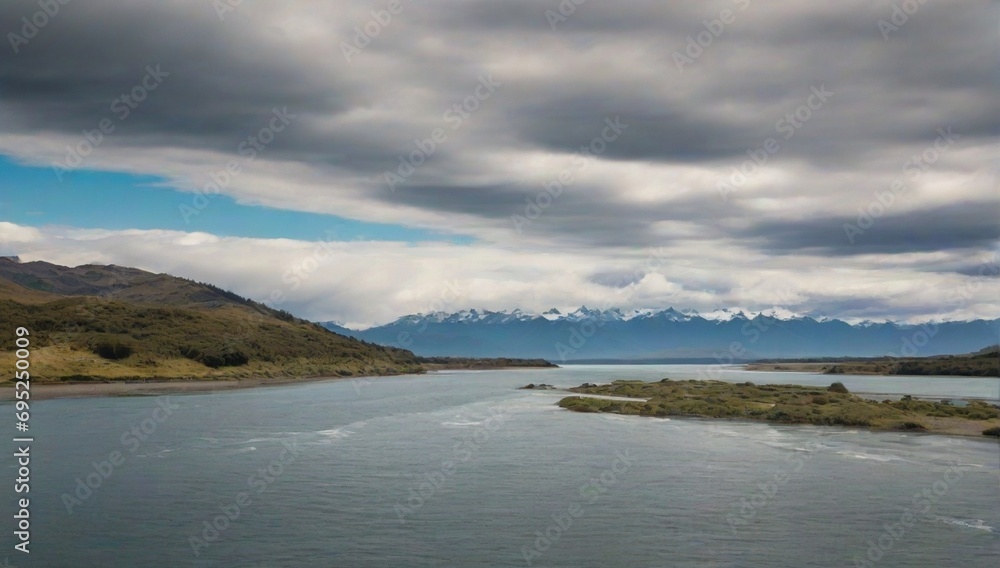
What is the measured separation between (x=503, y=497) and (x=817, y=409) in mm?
57427

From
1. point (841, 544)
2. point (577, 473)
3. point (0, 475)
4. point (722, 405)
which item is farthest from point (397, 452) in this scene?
point (722, 405)

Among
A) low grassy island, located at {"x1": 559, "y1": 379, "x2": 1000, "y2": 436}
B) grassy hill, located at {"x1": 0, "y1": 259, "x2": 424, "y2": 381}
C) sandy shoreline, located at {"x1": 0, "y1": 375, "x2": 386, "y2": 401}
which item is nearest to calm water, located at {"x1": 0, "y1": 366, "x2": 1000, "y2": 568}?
low grassy island, located at {"x1": 559, "y1": 379, "x2": 1000, "y2": 436}

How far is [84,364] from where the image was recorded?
440 ft

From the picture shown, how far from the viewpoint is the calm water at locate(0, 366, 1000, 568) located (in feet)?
101

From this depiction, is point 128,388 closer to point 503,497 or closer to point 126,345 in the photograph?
point 126,345

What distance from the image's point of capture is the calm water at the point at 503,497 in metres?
30.9

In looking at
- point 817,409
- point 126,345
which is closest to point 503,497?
point 817,409

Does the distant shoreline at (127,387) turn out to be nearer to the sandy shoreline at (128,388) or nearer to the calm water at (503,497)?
the sandy shoreline at (128,388)

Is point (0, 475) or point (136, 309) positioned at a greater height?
point (136, 309)

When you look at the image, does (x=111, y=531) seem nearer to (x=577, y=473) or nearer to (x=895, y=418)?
(x=577, y=473)

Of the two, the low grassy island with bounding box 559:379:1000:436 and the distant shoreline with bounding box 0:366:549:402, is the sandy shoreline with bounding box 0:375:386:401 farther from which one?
the low grassy island with bounding box 559:379:1000:436

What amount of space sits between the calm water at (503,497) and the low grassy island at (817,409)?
23.4ft

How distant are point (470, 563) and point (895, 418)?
215ft

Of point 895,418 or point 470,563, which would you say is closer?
point 470,563
